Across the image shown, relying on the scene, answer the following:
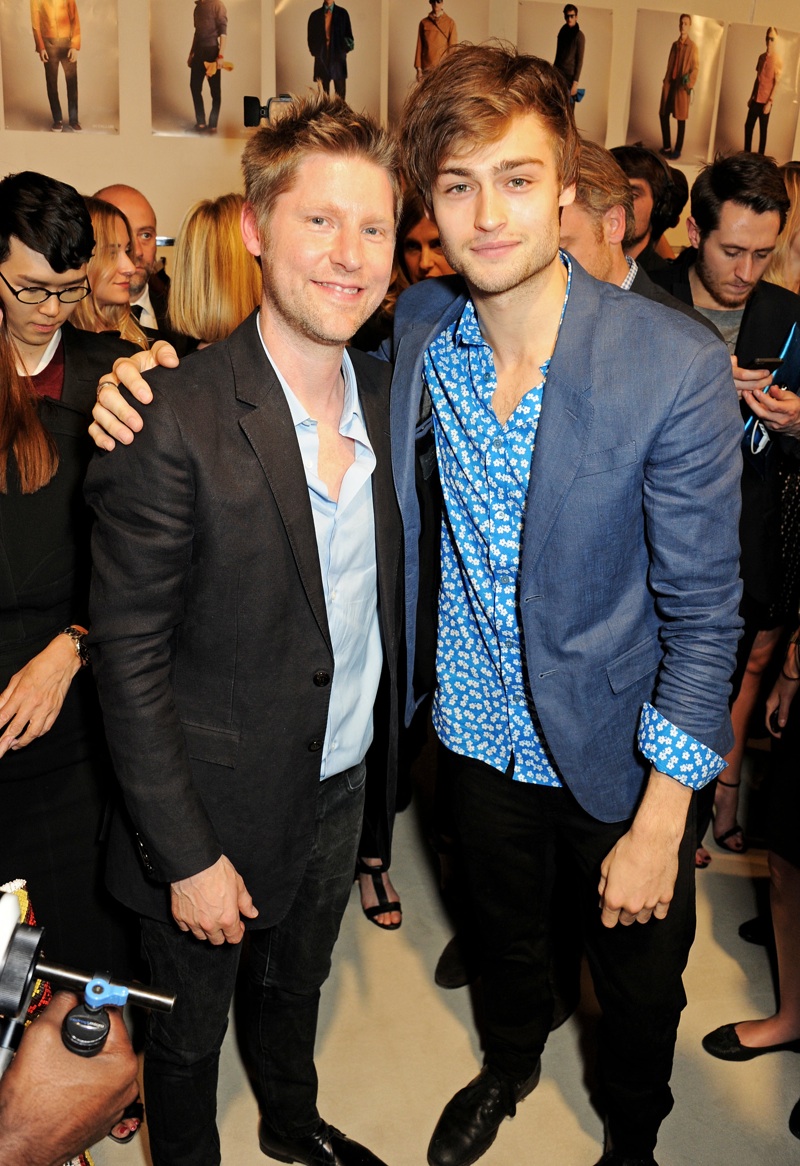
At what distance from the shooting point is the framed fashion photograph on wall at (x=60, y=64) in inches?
183

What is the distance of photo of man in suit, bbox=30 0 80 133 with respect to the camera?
4648 mm

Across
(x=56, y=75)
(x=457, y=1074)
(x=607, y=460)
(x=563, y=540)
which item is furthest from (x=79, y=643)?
(x=56, y=75)

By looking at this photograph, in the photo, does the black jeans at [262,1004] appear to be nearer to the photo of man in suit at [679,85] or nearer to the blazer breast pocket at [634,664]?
the blazer breast pocket at [634,664]

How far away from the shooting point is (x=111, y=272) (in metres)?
3.49

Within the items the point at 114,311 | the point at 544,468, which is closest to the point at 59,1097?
the point at 544,468

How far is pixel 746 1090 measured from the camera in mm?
2395

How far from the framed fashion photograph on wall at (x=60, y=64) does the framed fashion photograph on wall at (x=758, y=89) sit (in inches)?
151

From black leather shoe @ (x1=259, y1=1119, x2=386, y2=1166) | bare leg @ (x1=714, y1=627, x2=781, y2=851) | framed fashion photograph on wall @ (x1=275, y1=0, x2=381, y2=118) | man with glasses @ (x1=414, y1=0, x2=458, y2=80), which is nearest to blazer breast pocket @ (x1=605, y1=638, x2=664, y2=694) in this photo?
black leather shoe @ (x1=259, y1=1119, x2=386, y2=1166)

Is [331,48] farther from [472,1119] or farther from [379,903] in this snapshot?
[472,1119]

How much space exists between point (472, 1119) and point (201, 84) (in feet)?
15.6

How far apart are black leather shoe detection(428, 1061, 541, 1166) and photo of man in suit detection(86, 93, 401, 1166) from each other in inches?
21.8

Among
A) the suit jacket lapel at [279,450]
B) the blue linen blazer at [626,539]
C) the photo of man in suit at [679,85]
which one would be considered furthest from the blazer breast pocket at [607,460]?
the photo of man in suit at [679,85]

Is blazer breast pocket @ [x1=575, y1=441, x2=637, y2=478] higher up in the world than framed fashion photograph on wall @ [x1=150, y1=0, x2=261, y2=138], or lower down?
lower down

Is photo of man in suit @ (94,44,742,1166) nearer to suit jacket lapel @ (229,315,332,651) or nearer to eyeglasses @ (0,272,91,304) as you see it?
suit jacket lapel @ (229,315,332,651)
